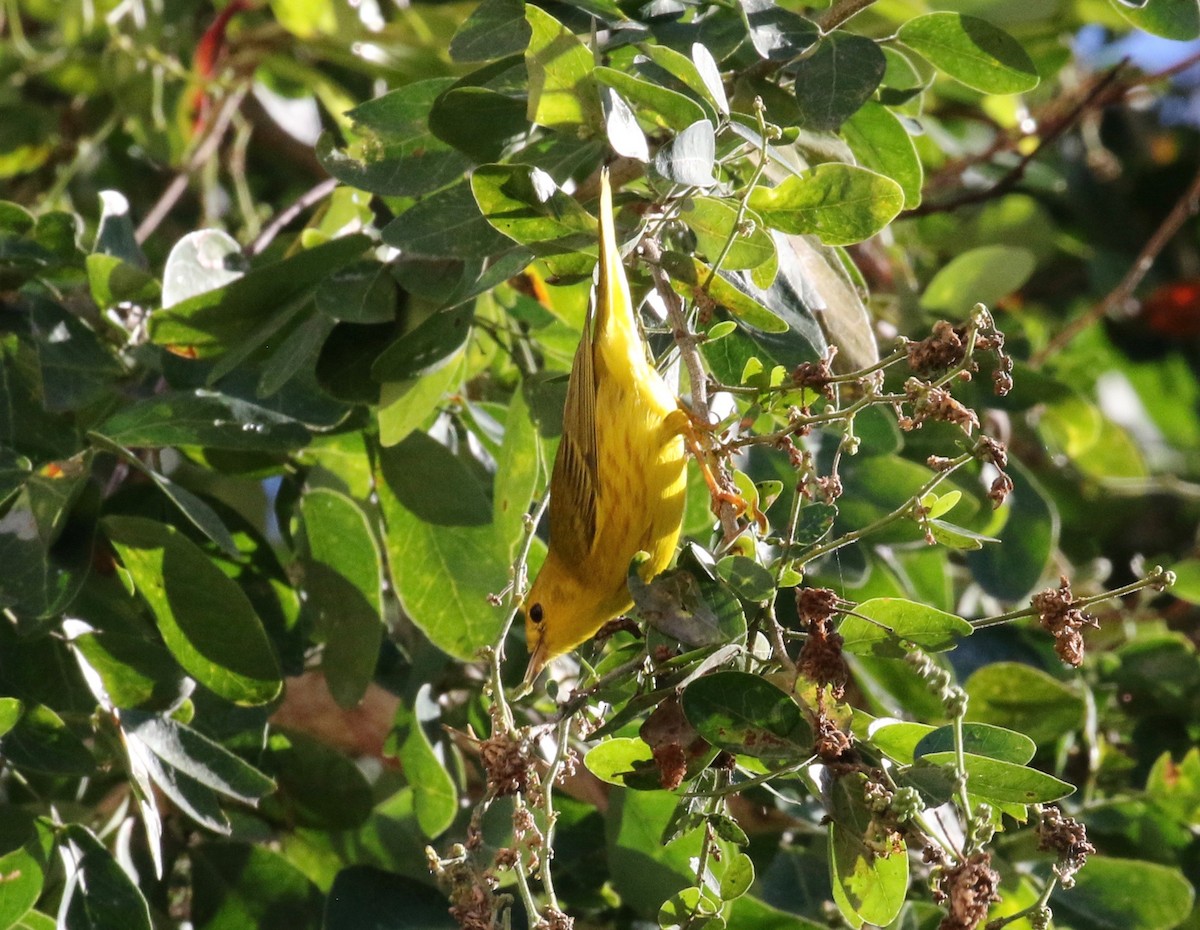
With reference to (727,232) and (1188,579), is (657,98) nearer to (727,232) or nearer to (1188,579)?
(727,232)

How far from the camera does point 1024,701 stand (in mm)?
2363

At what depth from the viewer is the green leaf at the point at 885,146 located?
1.88 meters

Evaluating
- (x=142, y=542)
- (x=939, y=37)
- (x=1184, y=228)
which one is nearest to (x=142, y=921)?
(x=142, y=542)

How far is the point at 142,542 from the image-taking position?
1923 millimetres

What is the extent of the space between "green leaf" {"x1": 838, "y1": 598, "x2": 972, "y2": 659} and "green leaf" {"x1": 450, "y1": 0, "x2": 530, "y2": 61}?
2.86 ft

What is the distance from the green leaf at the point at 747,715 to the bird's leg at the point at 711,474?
293 millimetres

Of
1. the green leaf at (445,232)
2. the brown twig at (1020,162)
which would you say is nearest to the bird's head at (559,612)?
the green leaf at (445,232)

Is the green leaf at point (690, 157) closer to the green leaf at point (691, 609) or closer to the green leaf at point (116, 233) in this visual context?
the green leaf at point (691, 609)

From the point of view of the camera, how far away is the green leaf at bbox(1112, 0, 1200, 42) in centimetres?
174

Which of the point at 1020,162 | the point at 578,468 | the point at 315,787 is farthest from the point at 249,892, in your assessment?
the point at 1020,162

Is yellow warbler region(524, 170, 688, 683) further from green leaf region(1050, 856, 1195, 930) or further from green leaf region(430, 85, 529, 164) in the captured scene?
green leaf region(1050, 856, 1195, 930)

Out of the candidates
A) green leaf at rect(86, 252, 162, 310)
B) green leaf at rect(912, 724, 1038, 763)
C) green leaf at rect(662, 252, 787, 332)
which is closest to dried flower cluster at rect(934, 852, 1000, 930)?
green leaf at rect(912, 724, 1038, 763)

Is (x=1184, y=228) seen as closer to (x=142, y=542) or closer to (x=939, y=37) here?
(x=939, y=37)

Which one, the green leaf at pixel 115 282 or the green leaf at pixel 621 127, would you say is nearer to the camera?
the green leaf at pixel 621 127
